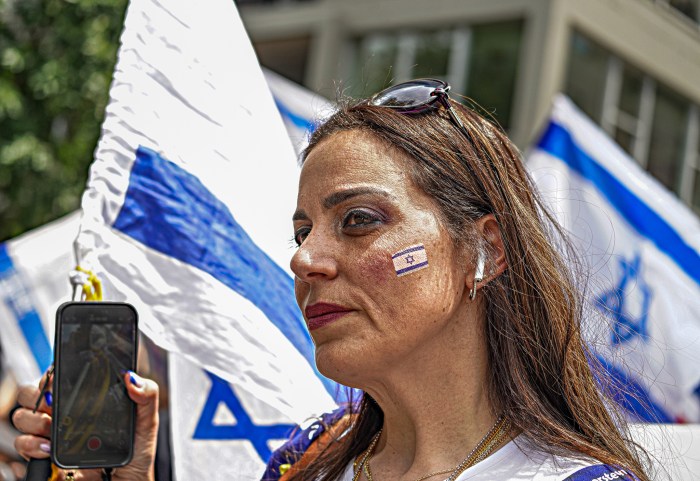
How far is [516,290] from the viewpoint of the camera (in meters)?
2.11

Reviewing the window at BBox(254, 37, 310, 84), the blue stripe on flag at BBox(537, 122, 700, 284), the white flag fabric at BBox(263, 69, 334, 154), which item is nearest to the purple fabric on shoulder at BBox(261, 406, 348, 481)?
the white flag fabric at BBox(263, 69, 334, 154)

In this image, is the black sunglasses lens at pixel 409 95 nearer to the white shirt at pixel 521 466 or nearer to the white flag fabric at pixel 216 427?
the white flag fabric at pixel 216 427

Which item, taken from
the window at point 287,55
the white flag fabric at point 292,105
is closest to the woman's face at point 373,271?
the white flag fabric at point 292,105

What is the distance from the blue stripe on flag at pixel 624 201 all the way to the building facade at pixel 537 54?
7.71 meters

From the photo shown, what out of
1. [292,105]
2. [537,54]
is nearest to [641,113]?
[537,54]

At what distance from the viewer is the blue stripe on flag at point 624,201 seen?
4.46 meters

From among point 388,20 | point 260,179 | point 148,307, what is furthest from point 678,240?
point 388,20

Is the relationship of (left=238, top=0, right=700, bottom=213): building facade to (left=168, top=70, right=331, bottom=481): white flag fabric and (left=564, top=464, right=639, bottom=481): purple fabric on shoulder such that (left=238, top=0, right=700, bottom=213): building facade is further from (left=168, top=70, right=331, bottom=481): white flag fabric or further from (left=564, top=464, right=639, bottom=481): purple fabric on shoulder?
(left=564, top=464, right=639, bottom=481): purple fabric on shoulder

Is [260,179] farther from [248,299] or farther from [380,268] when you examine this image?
[380,268]

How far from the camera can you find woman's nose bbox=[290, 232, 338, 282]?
2039 mm

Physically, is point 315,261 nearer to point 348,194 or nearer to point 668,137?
point 348,194

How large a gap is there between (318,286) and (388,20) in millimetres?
12936

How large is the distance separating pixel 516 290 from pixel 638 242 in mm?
2571

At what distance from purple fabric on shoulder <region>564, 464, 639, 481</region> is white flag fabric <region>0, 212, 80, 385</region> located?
325 cm
